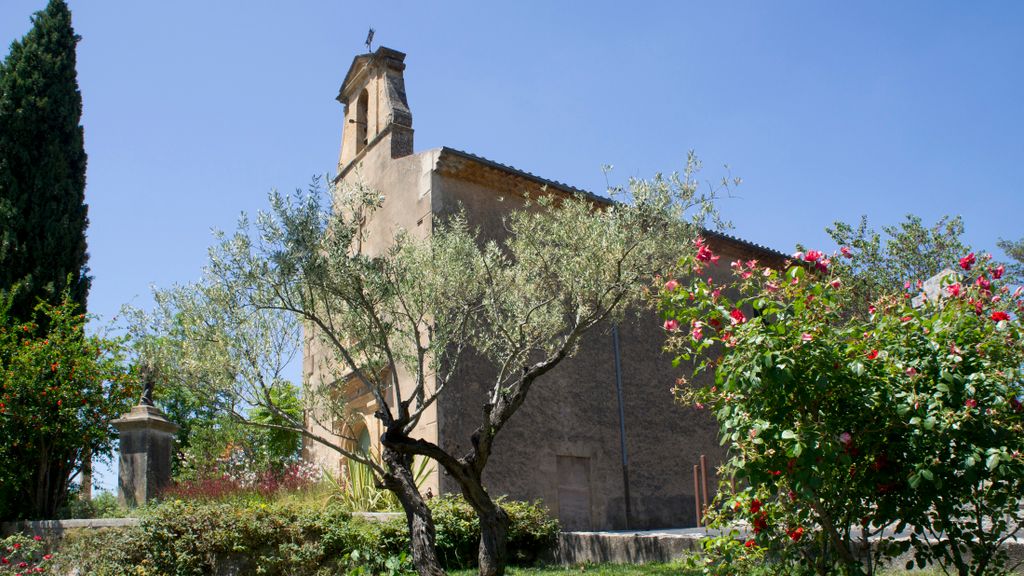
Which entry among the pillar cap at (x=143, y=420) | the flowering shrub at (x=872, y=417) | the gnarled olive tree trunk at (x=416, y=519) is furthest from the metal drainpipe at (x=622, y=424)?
the flowering shrub at (x=872, y=417)

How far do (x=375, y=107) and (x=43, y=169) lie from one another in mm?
6448

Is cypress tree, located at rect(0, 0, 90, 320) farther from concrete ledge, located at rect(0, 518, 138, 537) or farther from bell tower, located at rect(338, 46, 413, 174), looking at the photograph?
bell tower, located at rect(338, 46, 413, 174)

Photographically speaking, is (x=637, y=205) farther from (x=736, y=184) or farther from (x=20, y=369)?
(x=20, y=369)

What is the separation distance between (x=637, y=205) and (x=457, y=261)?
7.74 ft

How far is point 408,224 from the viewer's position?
14469 mm

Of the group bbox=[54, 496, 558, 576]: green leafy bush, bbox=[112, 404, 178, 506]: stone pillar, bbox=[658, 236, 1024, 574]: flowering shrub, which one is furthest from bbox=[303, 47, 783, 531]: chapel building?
bbox=[658, 236, 1024, 574]: flowering shrub

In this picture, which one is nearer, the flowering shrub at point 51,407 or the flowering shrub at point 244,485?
the flowering shrub at point 244,485

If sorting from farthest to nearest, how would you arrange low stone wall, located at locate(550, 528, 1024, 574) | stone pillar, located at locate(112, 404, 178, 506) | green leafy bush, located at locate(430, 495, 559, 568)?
1. stone pillar, located at locate(112, 404, 178, 506)
2. green leafy bush, located at locate(430, 495, 559, 568)
3. low stone wall, located at locate(550, 528, 1024, 574)

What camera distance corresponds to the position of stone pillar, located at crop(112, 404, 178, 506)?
11922 mm

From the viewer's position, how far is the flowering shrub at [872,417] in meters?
4.46

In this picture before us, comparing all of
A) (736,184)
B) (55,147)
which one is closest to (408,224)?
(736,184)

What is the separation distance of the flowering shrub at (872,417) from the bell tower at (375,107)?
11.3m

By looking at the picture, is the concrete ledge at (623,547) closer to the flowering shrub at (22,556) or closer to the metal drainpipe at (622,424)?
the metal drainpipe at (622,424)

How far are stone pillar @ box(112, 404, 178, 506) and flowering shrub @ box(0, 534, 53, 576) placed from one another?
144 cm
